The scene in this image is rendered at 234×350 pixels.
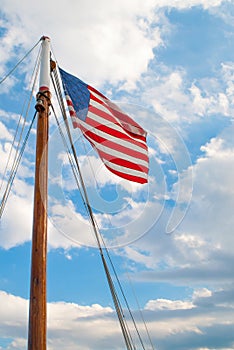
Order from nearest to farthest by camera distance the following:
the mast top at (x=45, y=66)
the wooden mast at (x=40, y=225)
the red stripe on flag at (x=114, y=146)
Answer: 1. the wooden mast at (x=40, y=225)
2. the mast top at (x=45, y=66)
3. the red stripe on flag at (x=114, y=146)

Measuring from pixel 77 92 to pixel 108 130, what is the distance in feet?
5.04

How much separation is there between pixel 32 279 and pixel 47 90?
17.7 feet

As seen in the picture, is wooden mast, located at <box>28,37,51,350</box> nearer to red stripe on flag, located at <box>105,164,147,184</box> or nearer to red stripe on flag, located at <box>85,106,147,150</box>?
red stripe on flag, located at <box>85,106,147,150</box>

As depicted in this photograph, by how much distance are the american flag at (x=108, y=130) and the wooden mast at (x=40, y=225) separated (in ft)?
2.83

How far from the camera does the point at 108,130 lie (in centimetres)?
1184

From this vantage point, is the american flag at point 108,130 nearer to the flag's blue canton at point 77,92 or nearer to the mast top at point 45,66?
the flag's blue canton at point 77,92

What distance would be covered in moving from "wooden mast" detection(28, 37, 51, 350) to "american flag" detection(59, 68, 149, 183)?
2.83ft

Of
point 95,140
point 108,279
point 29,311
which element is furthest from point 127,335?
point 95,140

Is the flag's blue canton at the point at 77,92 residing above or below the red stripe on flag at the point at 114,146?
above

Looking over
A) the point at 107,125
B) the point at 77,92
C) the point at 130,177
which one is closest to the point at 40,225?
the point at 130,177

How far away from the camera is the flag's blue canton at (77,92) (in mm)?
11734

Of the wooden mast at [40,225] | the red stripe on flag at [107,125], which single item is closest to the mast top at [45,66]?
the wooden mast at [40,225]

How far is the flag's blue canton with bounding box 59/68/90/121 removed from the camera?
11734 millimetres

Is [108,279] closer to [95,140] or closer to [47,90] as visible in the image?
[95,140]
